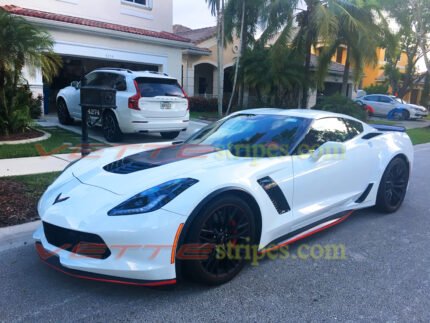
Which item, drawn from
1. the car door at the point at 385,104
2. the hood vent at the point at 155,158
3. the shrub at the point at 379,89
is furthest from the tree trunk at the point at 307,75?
the shrub at the point at 379,89

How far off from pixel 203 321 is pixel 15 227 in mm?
2530

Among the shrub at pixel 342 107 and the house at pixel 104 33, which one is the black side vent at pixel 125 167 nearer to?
the house at pixel 104 33

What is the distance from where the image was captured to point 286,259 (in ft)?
11.9

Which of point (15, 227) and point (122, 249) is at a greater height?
point (122, 249)

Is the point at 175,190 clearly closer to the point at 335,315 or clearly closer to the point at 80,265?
the point at 80,265

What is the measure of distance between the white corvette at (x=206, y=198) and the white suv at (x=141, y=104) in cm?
434

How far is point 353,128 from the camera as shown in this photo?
480cm

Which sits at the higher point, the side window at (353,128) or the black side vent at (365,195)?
the side window at (353,128)

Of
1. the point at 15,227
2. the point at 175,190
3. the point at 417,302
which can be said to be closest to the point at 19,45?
the point at 15,227

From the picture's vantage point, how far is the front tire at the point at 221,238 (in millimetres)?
2857

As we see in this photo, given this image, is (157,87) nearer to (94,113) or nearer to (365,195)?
(94,113)

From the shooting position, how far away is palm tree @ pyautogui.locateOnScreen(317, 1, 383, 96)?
15773 millimetres

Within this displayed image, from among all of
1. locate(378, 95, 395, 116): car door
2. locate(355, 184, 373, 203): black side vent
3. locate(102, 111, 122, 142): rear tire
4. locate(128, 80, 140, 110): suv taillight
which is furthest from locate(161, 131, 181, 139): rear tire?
locate(378, 95, 395, 116): car door

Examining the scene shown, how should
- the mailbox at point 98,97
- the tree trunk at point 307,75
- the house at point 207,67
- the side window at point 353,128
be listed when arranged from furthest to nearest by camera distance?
the house at point 207,67
the tree trunk at point 307,75
the mailbox at point 98,97
the side window at point 353,128
